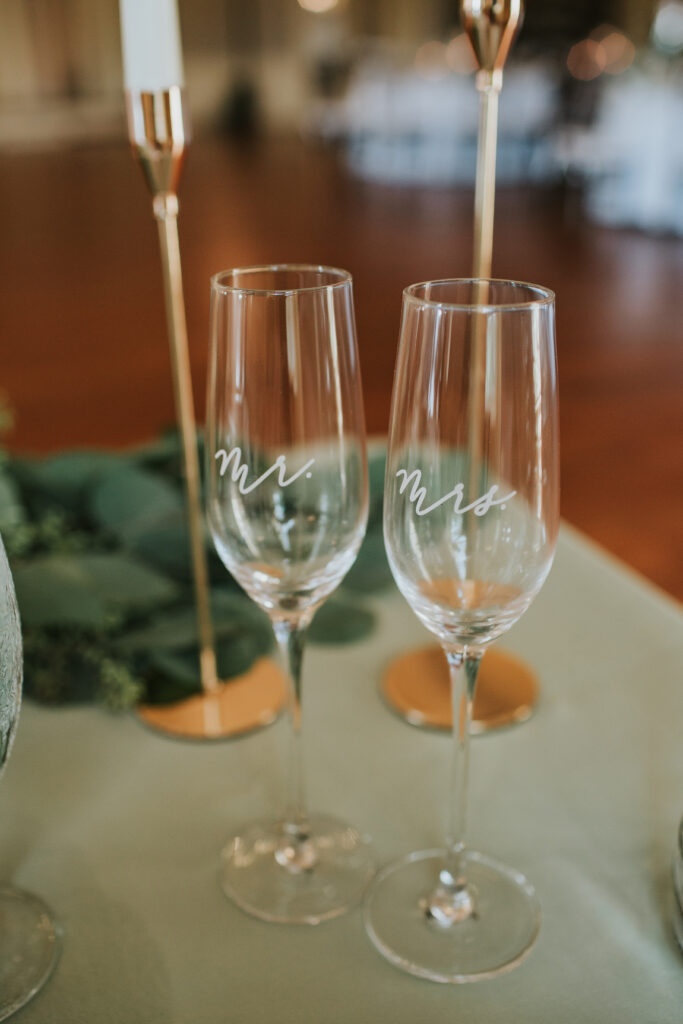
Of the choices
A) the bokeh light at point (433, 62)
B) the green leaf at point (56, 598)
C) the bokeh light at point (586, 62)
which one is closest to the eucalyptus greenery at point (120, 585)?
the green leaf at point (56, 598)

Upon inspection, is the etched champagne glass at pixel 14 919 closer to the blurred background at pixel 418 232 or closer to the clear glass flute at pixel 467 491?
the clear glass flute at pixel 467 491

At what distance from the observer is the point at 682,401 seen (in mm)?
2303

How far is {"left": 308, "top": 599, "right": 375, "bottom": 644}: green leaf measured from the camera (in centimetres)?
78

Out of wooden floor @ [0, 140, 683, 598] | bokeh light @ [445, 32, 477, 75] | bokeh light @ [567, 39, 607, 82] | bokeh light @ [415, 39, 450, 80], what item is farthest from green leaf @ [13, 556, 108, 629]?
bokeh light @ [445, 32, 477, 75]

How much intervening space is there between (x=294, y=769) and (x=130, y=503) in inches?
12.6

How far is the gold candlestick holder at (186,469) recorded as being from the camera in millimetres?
668

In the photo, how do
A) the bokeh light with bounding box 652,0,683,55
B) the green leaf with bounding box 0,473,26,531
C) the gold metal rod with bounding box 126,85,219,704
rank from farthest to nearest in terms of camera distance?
the bokeh light with bounding box 652,0,683,55 < the green leaf with bounding box 0,473,26,531 < the gold metal rod with bounding box 126,85,219,704

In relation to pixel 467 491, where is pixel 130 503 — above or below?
below

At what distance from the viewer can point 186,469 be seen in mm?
759

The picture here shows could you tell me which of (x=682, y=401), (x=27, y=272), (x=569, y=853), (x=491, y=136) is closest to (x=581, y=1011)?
(x=569, y=853)

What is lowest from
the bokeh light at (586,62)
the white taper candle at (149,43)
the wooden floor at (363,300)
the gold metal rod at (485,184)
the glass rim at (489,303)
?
the wooden floor at (363,300)

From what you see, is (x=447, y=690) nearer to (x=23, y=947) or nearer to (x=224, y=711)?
(x=224, y=711)

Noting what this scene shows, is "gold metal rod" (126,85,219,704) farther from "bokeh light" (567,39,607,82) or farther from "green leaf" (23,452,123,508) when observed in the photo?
"bokeh light" (567,39,607,82)

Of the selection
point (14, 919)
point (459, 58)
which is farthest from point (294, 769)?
point (459, 58)
